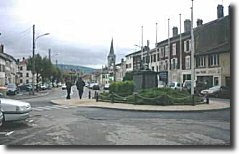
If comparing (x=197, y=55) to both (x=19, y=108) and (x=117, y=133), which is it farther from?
(x=117, y=133)

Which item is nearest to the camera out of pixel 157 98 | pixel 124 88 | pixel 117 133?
pixel 117 133

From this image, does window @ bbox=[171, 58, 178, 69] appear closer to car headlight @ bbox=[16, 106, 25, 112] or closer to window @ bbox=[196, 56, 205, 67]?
window @ bbox=[196, 56, 205, 67]

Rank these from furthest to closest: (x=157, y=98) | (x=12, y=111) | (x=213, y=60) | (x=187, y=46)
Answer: (x=187, y=46)
(x=213, y=60)
(x=157, y=98)
(x=12, y=111)

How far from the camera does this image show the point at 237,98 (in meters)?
5.76

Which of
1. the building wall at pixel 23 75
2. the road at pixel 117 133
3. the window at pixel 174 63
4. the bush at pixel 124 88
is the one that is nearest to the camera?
the road at pixel 117 133

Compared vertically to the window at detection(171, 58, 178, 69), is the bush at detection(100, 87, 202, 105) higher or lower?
lower

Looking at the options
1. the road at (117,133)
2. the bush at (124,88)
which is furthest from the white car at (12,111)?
the bush at (124,88)

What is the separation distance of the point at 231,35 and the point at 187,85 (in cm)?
3564

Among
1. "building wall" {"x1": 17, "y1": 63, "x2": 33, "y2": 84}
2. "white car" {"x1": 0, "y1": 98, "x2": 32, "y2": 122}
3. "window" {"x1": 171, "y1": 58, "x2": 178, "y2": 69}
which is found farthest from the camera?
"building wall" {"x1": 17, "y1": 63, "x2": 33, "y2": 84}

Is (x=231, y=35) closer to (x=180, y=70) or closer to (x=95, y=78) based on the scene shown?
(x=180, y=70)

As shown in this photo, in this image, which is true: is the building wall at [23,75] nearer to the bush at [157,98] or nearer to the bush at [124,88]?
the bush at [124,88]

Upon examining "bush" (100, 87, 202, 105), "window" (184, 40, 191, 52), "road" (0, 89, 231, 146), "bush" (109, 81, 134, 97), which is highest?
"window" (184, 40, 191, 52)

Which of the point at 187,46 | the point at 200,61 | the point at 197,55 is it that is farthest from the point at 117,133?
the point at 187,46

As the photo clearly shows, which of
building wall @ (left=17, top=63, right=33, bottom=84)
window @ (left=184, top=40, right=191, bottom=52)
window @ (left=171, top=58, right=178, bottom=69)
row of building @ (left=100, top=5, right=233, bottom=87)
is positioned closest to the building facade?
building wall @ (left=17, top=63, right=33, bottom=84)
